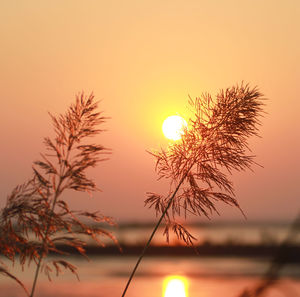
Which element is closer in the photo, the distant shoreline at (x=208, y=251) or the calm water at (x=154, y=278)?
the calm water at (x=154, y=278)

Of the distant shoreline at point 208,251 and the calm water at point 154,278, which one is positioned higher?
the distant shoreline at point 208,251

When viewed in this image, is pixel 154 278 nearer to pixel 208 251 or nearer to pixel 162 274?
pixel 162 274

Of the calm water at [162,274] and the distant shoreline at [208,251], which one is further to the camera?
the distant shoreline at [208,251]

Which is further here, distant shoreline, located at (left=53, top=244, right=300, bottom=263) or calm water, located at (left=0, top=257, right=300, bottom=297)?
distant shoreline, located at (left=53, top=244, right=300, bottom=263)

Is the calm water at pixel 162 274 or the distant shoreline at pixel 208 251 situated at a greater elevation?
the distant shoreline at pixel 208 251

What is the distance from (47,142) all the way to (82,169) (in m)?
0.30

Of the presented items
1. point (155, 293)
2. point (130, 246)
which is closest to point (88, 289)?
point (155, 293)

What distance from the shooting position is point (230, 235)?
2302 centimetres

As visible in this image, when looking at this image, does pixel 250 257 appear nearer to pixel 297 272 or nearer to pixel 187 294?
pixel 297 272

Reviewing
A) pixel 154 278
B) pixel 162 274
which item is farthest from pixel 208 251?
pixel 154 278

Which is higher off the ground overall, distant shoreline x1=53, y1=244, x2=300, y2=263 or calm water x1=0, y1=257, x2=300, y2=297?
distant shoreline x1=53, y1=244, x2=300, y2=263

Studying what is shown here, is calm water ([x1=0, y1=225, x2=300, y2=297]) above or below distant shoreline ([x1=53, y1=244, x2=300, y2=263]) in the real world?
below

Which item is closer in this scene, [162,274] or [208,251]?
[162,274]

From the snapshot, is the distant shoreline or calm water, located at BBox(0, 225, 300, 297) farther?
the distant shoreline
